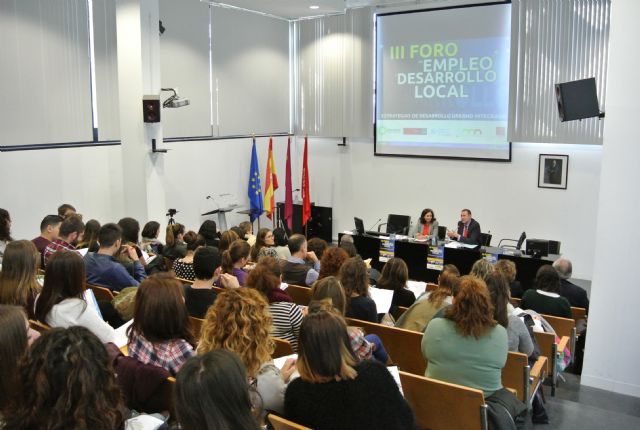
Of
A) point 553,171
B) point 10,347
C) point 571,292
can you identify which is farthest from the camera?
point 553,171

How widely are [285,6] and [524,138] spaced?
179 inches

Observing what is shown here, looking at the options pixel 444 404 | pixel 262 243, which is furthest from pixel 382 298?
pixel 262 243

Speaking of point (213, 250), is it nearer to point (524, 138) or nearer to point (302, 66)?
point (524, 138)

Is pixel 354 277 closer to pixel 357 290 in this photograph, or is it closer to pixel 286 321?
pixel 357 290

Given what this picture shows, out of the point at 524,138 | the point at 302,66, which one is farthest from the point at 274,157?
the point at 524,138

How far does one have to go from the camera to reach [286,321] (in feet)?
11.6

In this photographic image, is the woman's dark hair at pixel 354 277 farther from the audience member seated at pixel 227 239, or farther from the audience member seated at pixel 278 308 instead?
the audience member seated at pixel 227 239

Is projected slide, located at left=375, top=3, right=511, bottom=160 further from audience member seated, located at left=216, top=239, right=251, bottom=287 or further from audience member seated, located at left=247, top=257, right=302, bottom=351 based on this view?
audience member seated, located at left=247, top=257, right=302, bottom=351

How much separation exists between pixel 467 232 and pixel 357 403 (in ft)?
22.3

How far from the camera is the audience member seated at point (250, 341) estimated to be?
8.36 ft

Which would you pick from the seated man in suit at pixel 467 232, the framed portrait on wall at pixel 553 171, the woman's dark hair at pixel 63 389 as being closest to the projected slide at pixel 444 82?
the framed portrait on wall at pixel 553 171

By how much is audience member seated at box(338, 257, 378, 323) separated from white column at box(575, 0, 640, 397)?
2011 mm

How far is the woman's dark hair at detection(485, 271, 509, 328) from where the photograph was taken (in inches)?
141

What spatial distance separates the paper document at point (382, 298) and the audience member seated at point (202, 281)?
1.32 meters
